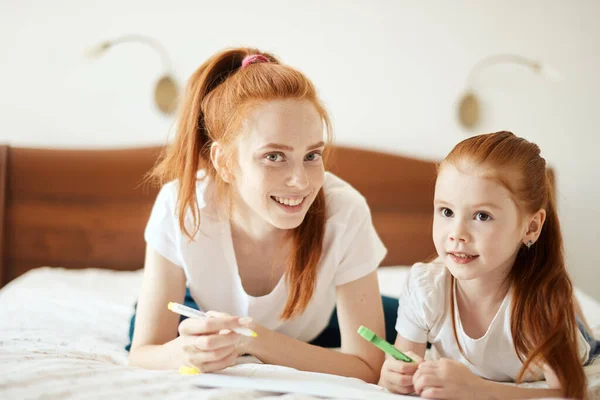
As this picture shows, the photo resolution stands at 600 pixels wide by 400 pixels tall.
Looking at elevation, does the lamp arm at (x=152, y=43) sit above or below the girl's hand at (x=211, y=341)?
above

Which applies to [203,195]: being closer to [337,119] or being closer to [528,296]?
[528,296]

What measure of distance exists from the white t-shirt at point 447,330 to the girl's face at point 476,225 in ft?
0.41

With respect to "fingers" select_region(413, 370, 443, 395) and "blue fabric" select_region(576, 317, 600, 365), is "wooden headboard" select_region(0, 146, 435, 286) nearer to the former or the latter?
"blue fabric" select_region(576, 317, 600, 365)

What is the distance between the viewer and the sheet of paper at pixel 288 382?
95 centimetres

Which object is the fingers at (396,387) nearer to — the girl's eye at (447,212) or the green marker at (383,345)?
the green marker at (383,345)

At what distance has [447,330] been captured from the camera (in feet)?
3.74

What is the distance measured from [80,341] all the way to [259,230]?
500 mm

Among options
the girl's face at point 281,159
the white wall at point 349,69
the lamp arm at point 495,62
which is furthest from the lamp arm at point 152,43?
the girl's face at point 281,159

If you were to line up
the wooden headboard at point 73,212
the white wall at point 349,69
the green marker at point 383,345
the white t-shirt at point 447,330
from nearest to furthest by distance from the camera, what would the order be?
the green marker at point 383,345 → the white t-shirt at point 447,330 → the wooden headboard at point 73,212 → the white wall at point 349,69

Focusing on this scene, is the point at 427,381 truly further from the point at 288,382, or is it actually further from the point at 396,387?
the point at 288,382

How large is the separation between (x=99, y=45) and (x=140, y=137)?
357 millimetres

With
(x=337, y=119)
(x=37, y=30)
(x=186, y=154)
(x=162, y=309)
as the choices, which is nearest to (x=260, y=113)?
(x=186, y=154)

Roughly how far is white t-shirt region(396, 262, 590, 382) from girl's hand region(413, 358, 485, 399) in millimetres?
147

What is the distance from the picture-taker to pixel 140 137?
2307 mm
